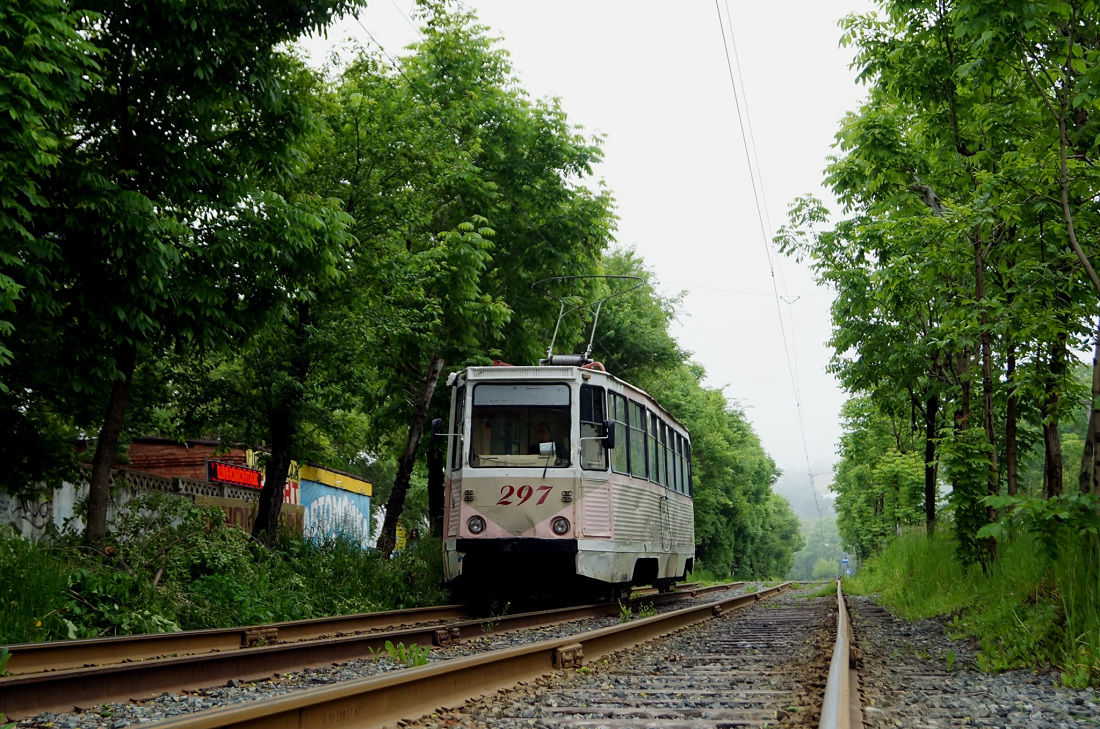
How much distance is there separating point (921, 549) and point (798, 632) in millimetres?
8132

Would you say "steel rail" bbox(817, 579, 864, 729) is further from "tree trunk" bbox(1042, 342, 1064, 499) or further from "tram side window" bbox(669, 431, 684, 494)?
"tram side window" bbox(669, 431, 684, 494)

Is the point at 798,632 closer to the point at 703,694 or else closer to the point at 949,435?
the point at 949,435

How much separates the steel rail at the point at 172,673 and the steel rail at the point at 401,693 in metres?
1.50

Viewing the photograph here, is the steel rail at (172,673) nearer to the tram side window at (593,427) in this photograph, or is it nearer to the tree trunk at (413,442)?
the tram side window at (593,427)

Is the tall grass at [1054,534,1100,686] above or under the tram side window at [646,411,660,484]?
under

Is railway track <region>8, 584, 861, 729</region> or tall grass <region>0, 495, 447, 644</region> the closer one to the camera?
railway track <region>8, 584, 861, 729</region>

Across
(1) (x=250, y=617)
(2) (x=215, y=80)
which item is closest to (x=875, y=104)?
(2) (x=215, y=80)

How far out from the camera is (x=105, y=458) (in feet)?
37.6

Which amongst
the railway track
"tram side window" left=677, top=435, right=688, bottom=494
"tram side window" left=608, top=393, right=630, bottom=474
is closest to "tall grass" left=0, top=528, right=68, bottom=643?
the railway track

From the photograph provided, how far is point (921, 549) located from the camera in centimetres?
1877

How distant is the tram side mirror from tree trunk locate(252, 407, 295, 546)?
6016mm

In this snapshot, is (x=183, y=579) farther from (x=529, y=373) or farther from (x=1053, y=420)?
(x=1053, y=420)

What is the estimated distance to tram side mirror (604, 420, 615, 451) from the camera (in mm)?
13008

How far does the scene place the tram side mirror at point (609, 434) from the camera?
13.0 m
